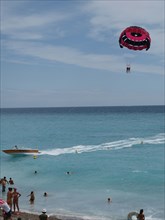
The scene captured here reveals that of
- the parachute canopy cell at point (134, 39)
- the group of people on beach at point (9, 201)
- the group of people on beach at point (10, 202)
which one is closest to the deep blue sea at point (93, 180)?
the group of people on beach at point (10, 202)

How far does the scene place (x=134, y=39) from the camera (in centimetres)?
2320

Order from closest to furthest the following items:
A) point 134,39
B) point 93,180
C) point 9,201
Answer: point 9,201 → point 134,39 → point 93,180

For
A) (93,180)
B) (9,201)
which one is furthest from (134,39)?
(93,180)

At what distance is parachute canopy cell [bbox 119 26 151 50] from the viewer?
23.3 meters

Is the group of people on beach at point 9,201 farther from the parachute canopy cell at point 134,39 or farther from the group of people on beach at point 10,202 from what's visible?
the parachute canopy cell at point 134,39

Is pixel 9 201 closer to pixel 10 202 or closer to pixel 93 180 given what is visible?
pixel 10 202

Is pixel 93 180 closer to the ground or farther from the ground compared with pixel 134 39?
closer to the ground

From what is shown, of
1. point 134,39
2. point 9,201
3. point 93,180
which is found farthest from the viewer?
point 93,180

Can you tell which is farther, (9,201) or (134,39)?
(134,39)

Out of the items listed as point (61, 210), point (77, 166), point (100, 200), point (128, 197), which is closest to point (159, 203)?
point (128, 197)

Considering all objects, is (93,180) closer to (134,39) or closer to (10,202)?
(10,202)

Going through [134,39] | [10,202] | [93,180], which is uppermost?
[134,39]

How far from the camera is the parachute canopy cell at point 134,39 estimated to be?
23328 mm

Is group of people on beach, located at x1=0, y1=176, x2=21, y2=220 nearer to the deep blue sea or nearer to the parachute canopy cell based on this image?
the deep blue sea
